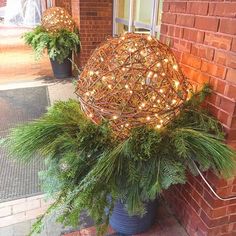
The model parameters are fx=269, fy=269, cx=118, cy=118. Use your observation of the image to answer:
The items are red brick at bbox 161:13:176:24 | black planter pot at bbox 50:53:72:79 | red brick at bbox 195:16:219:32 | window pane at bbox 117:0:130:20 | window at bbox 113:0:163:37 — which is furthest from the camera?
black planter pot at bbox 50:53:72:79

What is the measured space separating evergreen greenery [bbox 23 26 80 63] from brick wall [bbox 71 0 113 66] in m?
0.15

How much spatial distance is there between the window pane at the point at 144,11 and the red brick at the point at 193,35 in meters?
1.46

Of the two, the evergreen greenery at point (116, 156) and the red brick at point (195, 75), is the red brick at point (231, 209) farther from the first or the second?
the red brick at point (195, 75)

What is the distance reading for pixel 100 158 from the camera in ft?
3.98

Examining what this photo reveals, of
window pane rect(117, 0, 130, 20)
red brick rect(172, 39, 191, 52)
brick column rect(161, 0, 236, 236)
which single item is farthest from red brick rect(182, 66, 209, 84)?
window pane rect(117, 0, 130, 20)

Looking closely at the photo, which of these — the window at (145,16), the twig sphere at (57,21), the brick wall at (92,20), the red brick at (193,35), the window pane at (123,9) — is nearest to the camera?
the red brick at (193,35)

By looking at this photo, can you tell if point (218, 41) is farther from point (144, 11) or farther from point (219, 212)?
point (144, 11)

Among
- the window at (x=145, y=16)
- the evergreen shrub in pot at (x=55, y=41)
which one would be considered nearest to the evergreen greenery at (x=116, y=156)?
the window at (x=145, y=16)

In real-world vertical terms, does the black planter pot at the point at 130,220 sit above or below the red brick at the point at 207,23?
below

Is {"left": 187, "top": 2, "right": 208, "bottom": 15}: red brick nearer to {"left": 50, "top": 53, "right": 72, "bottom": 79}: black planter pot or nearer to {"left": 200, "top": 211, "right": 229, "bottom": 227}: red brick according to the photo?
{"left": 200, "top": 211, "right": 229, "bottom": 227}: red brick

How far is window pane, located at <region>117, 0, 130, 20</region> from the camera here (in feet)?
11.8

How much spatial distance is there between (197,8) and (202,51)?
22cm

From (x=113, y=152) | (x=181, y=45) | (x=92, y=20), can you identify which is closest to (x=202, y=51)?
(x=181, y=45)

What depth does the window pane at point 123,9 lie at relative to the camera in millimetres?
3607
